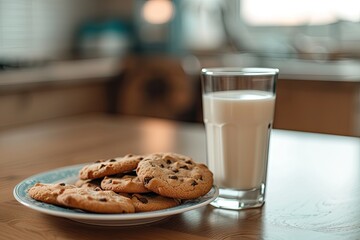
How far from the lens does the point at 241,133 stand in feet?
2.88

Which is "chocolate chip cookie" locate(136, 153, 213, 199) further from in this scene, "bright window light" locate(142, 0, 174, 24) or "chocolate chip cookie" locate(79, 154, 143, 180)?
"bright window light" locate(142, 0, 174, 24)

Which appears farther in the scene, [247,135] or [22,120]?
[22,120]

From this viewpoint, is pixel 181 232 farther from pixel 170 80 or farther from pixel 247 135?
pixel 170 80

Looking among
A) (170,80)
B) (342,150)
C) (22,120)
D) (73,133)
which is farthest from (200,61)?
(342,150)

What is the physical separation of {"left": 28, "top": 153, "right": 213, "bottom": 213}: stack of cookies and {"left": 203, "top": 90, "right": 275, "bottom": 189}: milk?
7 cm

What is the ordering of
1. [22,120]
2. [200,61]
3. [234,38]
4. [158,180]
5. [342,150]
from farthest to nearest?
[234,38] → [200,61] → [22,120] → [342,150] → [158,180]

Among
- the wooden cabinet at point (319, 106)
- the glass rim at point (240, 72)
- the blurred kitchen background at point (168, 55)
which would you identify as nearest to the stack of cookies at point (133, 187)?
the glass rim at point (240, 72)

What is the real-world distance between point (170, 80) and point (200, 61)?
0.31 meters

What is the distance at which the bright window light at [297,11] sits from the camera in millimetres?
3262

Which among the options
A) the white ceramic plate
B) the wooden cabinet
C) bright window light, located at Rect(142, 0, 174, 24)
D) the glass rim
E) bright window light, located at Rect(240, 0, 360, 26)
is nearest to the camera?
the white ceramic plate

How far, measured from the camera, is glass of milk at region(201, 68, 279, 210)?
0.87 metres

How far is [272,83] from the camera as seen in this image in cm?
88

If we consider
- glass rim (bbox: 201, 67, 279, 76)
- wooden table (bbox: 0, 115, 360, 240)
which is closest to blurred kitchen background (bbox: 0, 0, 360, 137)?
wooden table (bbox: 0, 115, 360, 240)

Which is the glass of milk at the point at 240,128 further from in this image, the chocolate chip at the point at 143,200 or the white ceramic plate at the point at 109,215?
the chocolate chip at the point at 143,200
